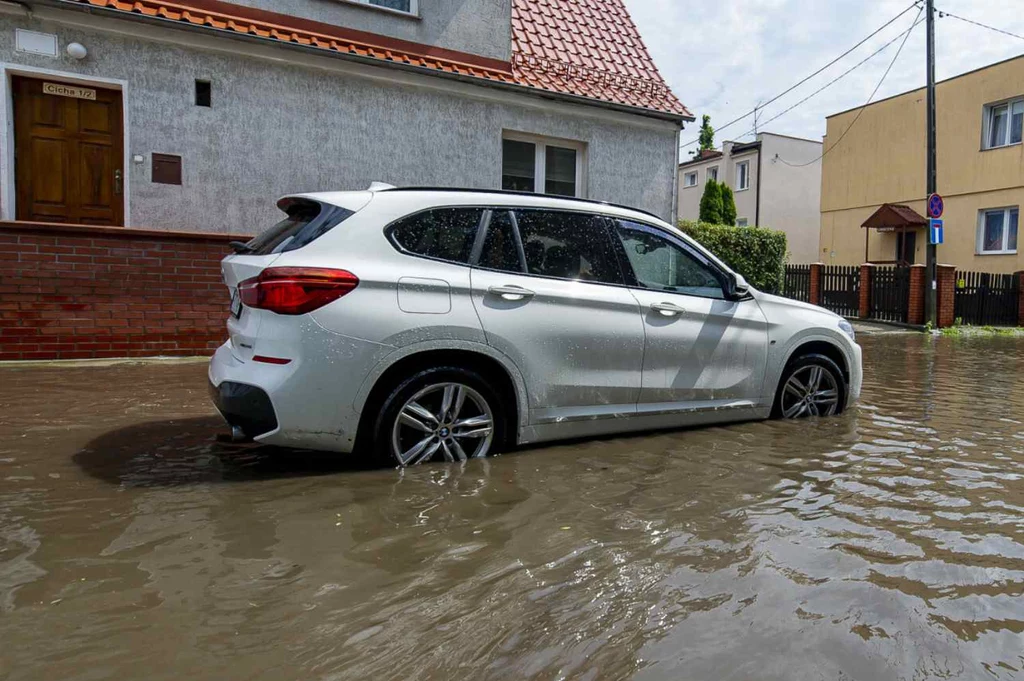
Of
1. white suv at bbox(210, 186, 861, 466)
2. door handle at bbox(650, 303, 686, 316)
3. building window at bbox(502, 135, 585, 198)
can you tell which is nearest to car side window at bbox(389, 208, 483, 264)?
white suv at bbox(210, 186, 861, 466)

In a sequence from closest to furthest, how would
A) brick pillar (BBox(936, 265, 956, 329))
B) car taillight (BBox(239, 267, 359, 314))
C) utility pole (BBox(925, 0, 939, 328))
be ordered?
car taillight (BBox(239, 267, 359, 314)) < utility pole (BBox(925, 0, 939, 328)) < brick pillar (BBox(936, 265, 956, 329))

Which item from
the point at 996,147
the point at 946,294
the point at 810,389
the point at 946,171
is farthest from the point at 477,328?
the point at 946,171

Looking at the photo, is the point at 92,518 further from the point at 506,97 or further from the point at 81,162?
the point at 506,97

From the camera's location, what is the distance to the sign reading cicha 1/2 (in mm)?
8186

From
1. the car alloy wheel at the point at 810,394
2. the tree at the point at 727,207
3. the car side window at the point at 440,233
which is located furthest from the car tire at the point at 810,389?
the tree at the point at 727,207

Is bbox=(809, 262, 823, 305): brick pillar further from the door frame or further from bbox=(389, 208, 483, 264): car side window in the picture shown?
bbox=(389, 208, 483, 264): car side window

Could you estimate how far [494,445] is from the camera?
4.26 metres

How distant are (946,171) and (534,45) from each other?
18.8 metres

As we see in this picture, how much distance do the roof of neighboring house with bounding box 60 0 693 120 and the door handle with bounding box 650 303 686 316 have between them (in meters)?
6.49

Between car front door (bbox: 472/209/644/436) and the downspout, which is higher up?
the downspout

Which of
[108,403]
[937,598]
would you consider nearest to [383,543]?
[937,598]

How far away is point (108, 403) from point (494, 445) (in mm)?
3432

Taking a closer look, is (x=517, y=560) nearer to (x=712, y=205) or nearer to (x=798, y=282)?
(x=798, y=282)

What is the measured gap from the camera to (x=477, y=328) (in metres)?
4.07
